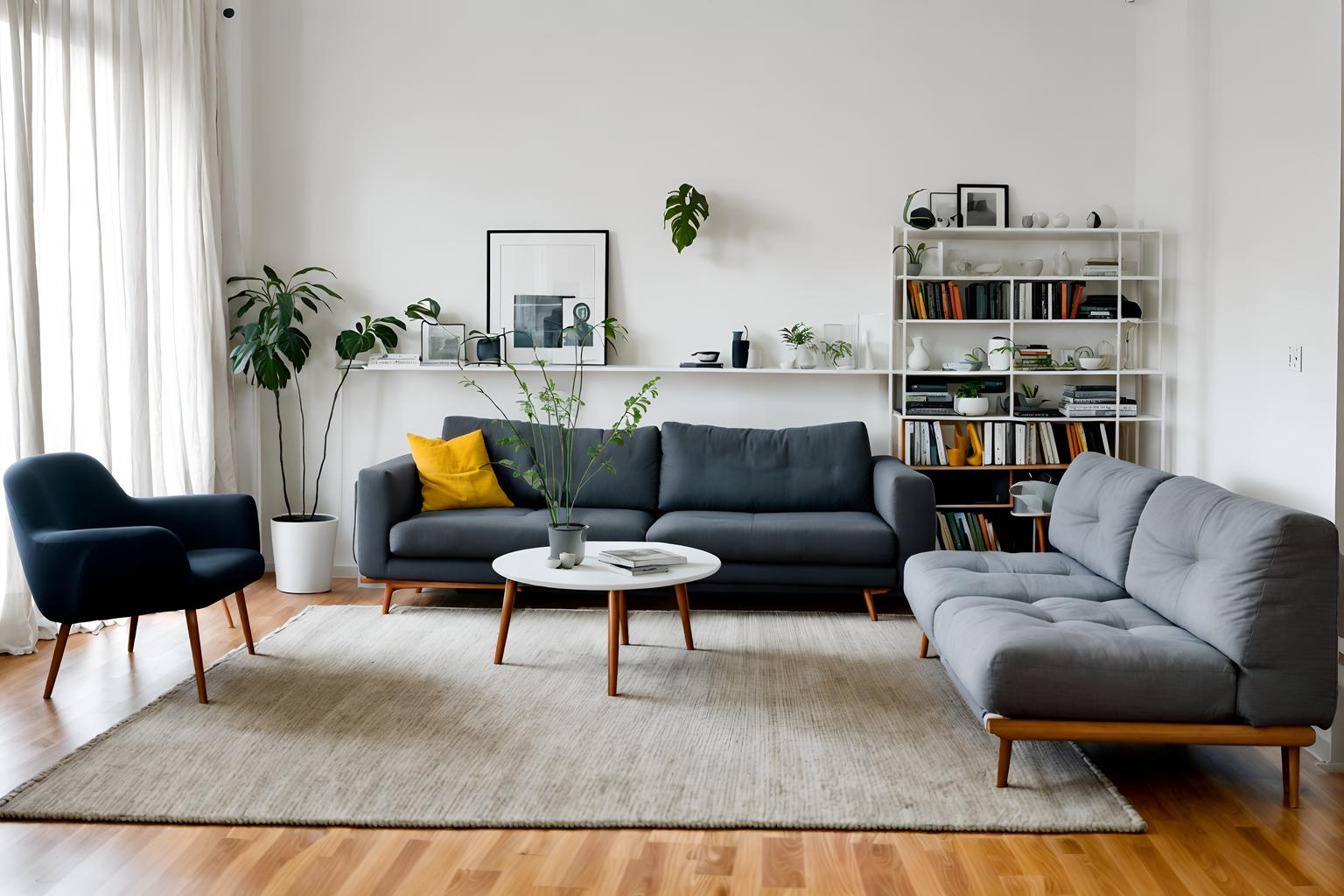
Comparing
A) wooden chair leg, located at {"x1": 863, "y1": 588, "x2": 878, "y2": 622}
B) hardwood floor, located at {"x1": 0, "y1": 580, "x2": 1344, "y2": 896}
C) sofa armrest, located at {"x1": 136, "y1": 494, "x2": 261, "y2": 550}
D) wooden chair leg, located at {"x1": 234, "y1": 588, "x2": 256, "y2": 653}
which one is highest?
sofa armrest, located at {"x1": 136, "y1": 494, "x2": 261, "y2": 550}

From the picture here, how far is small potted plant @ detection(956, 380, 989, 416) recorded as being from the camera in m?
5.43

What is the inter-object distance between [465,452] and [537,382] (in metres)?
0.71

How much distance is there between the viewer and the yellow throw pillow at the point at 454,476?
5188 mm

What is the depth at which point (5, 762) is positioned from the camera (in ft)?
9.99

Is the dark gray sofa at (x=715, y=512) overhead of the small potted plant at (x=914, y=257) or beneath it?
beneath

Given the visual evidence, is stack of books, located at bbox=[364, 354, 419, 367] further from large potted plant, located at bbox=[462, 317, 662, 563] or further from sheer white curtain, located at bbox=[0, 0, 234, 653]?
sheer white curtain, located at bbox=[0, 0, 234, 653]

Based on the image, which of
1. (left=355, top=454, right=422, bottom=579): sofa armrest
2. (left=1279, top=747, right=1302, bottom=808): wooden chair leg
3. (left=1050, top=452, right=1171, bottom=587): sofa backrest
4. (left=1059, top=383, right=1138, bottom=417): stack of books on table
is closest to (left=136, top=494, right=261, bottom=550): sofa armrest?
(left=355, top=454, right=422, bottom=579): sofa armrest

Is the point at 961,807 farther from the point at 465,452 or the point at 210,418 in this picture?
the point at 210,418

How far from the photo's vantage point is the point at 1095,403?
5.46 meters

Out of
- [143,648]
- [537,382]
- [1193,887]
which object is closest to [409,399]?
[537,382]

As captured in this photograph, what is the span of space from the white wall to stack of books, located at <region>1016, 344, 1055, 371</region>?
749mm

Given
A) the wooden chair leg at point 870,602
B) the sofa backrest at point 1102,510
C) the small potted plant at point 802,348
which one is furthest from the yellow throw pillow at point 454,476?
the sofa backrest at point 1102,510

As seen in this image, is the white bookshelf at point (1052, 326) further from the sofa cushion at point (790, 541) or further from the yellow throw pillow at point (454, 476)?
the yellow throw pillow at point (454, 476)

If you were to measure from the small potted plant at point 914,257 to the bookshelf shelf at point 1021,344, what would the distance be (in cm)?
4
